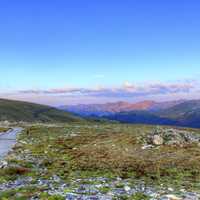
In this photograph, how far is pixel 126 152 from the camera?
102 feet

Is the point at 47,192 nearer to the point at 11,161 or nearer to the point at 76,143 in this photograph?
the point at 11,161

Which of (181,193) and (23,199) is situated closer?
(23,199)

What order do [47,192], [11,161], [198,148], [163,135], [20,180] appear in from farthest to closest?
[163,135]
[198,148]
[11,161]
[20,180]
[47,192]

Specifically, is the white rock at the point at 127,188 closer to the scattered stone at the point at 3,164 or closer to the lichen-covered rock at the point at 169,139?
the scattered stone at the point at 3,164

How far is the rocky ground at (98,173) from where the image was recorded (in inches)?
645

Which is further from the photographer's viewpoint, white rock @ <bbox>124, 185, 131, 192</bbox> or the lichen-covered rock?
the lichen-covered rock

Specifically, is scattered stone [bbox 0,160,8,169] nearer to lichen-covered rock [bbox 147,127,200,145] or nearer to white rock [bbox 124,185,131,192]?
white rock [bbox 124,185,131,192]

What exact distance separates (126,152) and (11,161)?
11386mm

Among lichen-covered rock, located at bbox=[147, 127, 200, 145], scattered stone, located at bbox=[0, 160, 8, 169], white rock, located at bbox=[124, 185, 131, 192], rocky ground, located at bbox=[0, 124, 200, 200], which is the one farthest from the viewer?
lichen-covered rock, located at bbox=[147, 127, 200, 145]

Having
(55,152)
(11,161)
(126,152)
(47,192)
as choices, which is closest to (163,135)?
(126,152)

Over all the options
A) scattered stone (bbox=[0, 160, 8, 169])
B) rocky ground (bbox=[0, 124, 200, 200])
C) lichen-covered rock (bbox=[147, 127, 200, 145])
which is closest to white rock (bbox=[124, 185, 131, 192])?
rocky ground (bbox=[0, 124, 200, 200])

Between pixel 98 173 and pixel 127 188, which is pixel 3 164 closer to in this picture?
pixel 98 173

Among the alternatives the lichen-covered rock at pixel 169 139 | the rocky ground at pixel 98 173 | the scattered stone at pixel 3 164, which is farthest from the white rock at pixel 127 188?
the lichen-covered rock at pixel 169 139

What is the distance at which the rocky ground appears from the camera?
16375 mm
